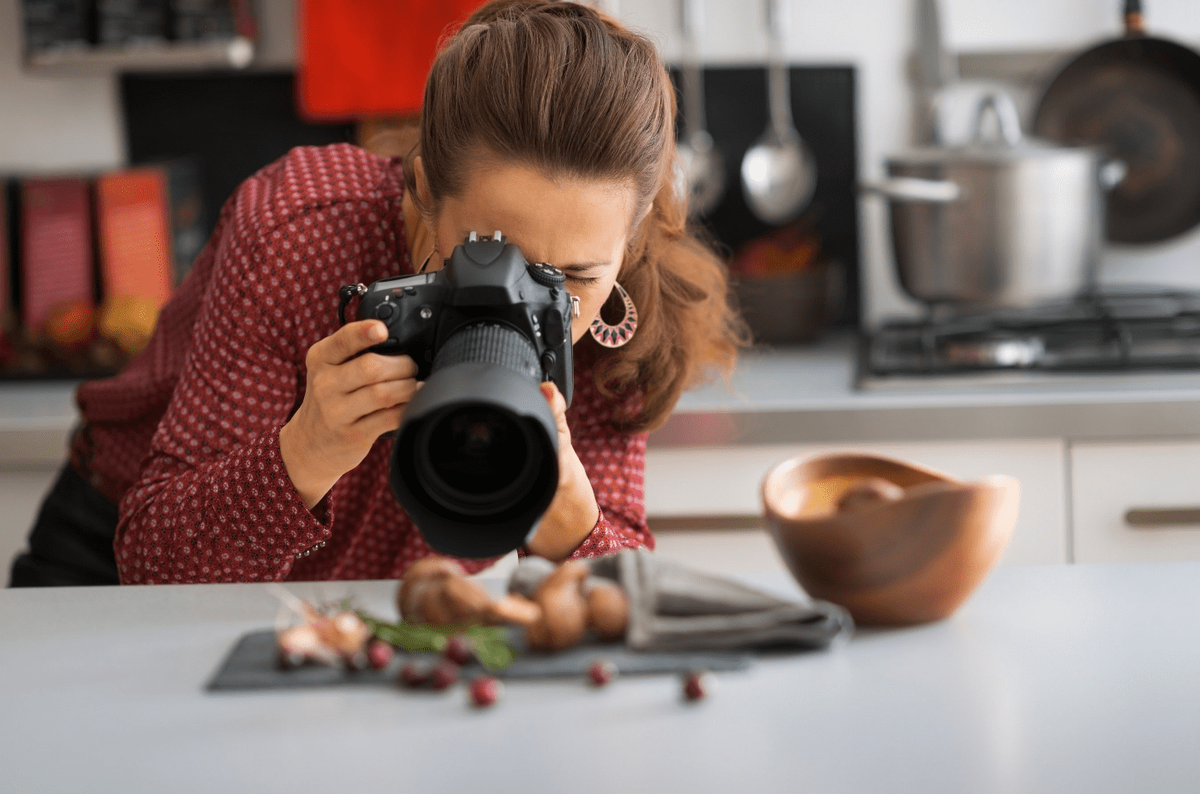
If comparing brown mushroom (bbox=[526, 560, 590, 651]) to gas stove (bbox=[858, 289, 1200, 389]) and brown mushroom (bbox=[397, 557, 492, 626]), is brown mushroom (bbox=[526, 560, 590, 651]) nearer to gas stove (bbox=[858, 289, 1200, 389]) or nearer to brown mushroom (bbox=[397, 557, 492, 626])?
brown mushroom (bbox=[397, 557, 492, 626])

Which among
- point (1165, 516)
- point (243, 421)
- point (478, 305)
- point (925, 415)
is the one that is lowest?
point (1165, 516)

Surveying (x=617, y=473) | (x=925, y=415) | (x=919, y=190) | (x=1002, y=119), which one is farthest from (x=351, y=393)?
(x=1002, y=119)

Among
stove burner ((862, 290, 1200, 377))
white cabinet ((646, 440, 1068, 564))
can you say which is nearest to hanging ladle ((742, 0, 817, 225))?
stove burner ((862, 290, 1200, 377))

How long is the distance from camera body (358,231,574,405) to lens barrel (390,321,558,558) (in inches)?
1.0

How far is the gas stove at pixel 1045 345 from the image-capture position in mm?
1578

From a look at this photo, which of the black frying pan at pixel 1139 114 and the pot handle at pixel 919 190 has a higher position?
the black frying pan at pixel 1139 114

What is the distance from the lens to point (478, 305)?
2.38 feet

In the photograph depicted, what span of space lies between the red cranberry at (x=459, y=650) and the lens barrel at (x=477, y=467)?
0.16 feet

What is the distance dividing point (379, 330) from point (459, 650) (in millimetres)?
204

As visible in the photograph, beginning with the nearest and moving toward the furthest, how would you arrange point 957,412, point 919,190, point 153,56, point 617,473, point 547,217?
point 547,217 → point 617,473 → point 957,412 → point 919,190 → point 153,56

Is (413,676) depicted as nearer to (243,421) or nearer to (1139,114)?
(243,421)

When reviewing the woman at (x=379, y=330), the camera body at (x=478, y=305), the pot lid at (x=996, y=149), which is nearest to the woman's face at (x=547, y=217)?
the woman at (x=379, y=330)

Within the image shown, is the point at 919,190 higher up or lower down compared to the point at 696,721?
higher up

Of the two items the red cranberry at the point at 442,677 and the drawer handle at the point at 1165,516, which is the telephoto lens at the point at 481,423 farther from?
the drawer handle at the point at 1165,516
